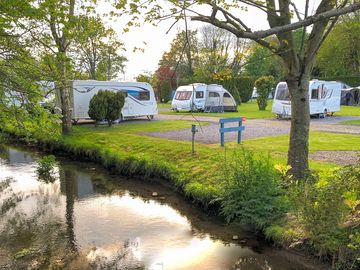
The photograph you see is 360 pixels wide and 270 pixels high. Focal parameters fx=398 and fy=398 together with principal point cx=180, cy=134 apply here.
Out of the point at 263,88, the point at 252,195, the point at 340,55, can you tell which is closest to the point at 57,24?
the point at 252,195

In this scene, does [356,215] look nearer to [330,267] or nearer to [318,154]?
[330,267]

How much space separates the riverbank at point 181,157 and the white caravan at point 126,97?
14.6 ft

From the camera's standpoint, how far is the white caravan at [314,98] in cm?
2361

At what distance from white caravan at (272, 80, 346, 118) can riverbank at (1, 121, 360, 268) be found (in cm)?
755

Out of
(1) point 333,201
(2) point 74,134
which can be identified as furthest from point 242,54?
(2) point 74,134

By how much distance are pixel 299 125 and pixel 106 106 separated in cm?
1379

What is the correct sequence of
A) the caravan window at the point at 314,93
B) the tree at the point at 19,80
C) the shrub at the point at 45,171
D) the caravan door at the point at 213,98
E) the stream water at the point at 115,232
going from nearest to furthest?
the stream water at the point at 115,232 < the tree at the point at 19,80 < the shrub at the point at 45,171 < the caravan window at the point at 314,93 < the caravan door at the point at 213,98

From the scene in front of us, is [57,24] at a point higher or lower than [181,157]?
higher

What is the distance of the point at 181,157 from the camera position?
1134 cm

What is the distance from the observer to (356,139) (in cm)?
1438

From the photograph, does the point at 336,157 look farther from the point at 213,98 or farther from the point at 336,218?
the point at 213,98

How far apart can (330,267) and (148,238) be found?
3122mm

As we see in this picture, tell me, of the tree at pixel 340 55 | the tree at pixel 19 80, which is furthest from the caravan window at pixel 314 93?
the tree at pixel 340 55

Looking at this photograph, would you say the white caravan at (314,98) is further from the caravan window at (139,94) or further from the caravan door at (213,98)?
the caravan window at (139,94)
